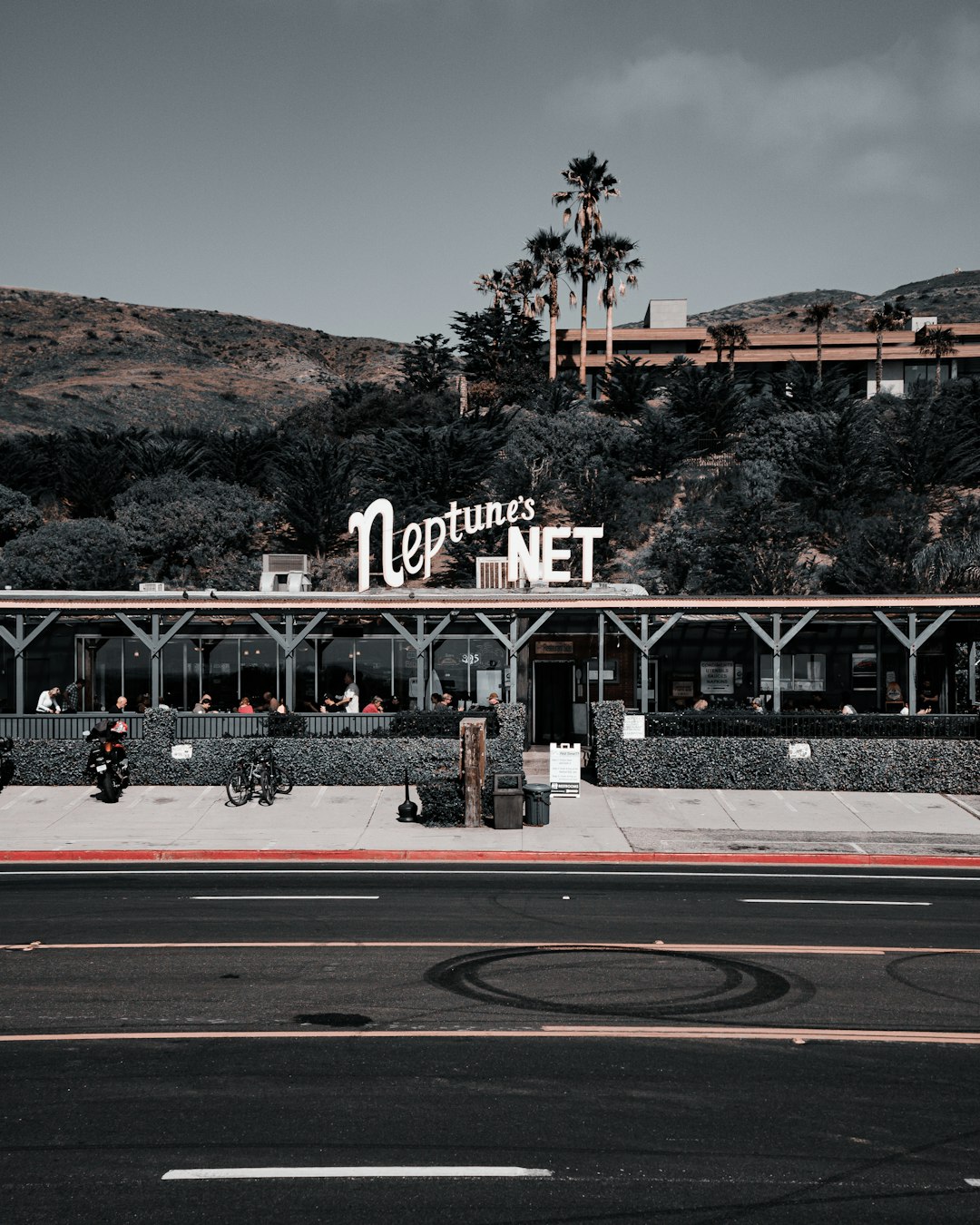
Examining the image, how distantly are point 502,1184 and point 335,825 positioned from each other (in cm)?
1684

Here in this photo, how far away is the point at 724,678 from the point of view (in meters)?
36.5

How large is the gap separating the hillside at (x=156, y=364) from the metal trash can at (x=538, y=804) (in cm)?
8836

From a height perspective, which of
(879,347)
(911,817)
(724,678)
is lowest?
(911,817)

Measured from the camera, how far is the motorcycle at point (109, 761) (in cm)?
2712

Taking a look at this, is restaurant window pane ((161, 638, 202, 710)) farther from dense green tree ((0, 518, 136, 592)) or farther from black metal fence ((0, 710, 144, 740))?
dense green tree ((0, 518, 136, 592))

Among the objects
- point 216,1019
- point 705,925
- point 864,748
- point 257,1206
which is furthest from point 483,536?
point 257,1206

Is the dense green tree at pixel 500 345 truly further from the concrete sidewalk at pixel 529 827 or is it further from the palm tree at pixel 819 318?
the concrete sidewalk at pixel 529 827

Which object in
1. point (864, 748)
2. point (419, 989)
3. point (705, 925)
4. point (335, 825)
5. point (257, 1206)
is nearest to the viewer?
point (257, 1206)

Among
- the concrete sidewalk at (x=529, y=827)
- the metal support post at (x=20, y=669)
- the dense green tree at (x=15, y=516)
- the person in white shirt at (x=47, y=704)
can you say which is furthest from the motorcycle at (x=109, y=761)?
the dense green tree at (x=15, y=516)

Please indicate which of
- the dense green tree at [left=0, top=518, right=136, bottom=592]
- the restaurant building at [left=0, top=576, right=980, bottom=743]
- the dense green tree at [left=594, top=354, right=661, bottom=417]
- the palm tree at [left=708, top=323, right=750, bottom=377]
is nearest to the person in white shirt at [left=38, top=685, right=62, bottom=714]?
the restaurant building at [left=0, top=576, right=980, bottom=743]

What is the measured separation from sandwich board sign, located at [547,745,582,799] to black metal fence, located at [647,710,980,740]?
3.03 meters

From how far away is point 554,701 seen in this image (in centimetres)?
3575

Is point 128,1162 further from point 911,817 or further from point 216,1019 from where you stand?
point 911,817

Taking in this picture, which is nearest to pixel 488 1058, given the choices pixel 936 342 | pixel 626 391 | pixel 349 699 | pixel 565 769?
pixel 565 769
